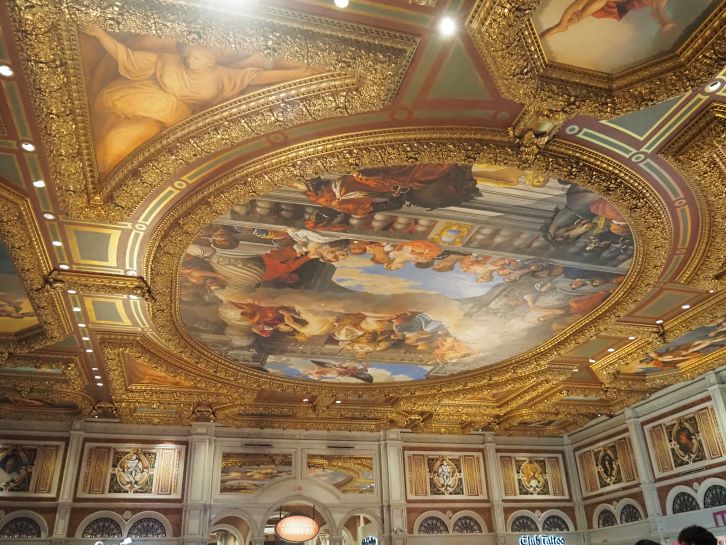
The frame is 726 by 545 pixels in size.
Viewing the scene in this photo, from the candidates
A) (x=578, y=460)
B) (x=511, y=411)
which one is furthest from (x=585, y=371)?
(x=578, y=460)

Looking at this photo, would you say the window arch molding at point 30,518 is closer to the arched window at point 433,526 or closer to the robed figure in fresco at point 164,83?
the arched window at point 433,526

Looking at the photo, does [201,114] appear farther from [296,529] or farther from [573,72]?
[296,529]

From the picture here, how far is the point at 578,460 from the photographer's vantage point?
2320cm

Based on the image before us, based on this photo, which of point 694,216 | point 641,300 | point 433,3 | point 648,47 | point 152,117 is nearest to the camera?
point 433,3

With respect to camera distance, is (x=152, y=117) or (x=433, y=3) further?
(x=152, y=117)

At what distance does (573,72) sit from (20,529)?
19.8 meters

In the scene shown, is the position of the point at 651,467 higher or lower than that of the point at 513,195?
lower

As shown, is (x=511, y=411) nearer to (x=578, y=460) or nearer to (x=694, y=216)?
(x=578, y=460)

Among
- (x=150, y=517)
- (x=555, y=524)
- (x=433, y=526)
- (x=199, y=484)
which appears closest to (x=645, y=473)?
(x=555, y=524)

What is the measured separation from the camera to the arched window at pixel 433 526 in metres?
20.7

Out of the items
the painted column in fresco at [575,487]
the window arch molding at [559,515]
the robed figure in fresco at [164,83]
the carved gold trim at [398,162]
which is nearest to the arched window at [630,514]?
the painted column in fresco at [575,487]

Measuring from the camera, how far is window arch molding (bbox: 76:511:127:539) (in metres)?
18.1

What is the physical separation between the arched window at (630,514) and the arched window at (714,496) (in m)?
2.82

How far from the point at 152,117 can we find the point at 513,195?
541cm
